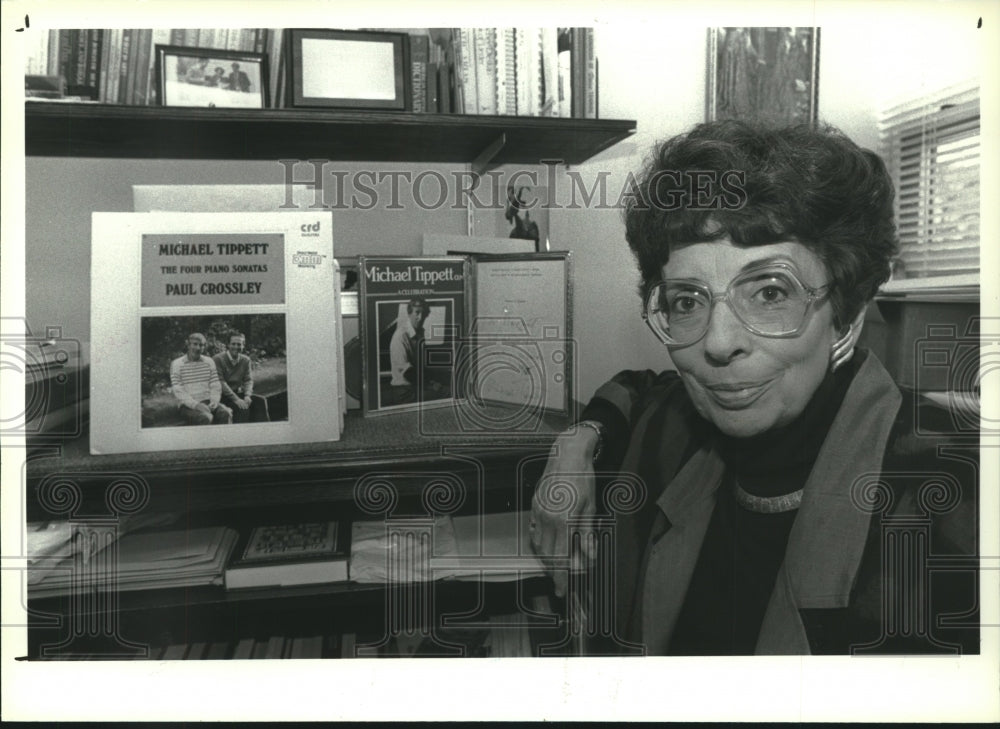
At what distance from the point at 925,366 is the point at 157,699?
4.83 ft

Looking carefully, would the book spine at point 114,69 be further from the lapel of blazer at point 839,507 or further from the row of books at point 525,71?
the lapel of blazer at point 839,507

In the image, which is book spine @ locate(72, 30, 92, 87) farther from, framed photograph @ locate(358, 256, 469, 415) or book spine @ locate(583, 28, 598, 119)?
book spine @ locate(583, 28, 598, 119)

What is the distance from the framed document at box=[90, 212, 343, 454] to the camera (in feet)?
4.91

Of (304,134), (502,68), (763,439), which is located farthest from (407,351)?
(763,439)

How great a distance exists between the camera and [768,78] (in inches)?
Result: 60.1

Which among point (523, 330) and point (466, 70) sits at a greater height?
point (466, 70)

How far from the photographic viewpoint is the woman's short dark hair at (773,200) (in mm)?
1473

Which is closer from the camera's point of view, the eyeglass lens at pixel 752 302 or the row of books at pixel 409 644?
the eyeglass lens at pixel 752 302

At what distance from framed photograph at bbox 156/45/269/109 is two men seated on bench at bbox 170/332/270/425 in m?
0.40

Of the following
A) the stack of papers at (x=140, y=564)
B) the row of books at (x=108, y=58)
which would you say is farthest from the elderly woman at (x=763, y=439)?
the row of books at (x=108, y=58)

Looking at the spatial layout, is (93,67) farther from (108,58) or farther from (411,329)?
(411,329)

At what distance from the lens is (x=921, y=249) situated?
152cm

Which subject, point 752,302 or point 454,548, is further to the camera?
point 454,548

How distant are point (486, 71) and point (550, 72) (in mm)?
111
